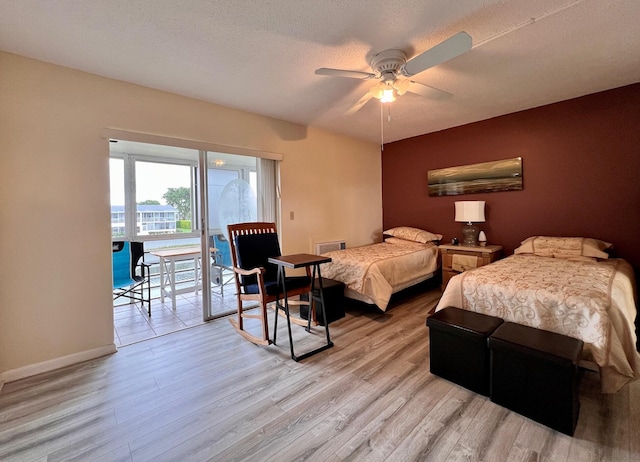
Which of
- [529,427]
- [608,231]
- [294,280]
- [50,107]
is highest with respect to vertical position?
[50,107]

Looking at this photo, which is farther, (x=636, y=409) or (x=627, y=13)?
(x=627, y=13)

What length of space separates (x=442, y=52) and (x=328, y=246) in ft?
9.88

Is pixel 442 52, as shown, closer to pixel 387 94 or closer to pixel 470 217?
pixel 387 94

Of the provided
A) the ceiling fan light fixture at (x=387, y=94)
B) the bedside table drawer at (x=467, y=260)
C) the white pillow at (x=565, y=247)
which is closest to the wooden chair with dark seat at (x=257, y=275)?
the ceiling fan light fixture at (x=387, y=94)

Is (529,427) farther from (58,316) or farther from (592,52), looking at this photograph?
(58,316)

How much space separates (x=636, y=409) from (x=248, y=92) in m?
3.86

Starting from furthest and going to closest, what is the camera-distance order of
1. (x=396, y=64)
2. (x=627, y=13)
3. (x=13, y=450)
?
(x=396, y=64) → (x=627, y=13) → (x=13, y=450)

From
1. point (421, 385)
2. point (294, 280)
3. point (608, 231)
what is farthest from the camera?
point (608, 231)

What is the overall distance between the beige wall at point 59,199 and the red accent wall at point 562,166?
373 centimetres

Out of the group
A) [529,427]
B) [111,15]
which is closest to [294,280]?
[529,427]

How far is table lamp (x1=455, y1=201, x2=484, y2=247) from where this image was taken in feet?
12.4

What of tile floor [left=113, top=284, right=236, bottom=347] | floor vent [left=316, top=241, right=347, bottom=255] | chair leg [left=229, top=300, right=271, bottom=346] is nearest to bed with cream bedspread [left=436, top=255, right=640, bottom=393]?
chair leg [left=229, top=300, right=271, bottom=346]

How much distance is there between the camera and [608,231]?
3090 millimetres

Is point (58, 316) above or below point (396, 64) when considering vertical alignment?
below
